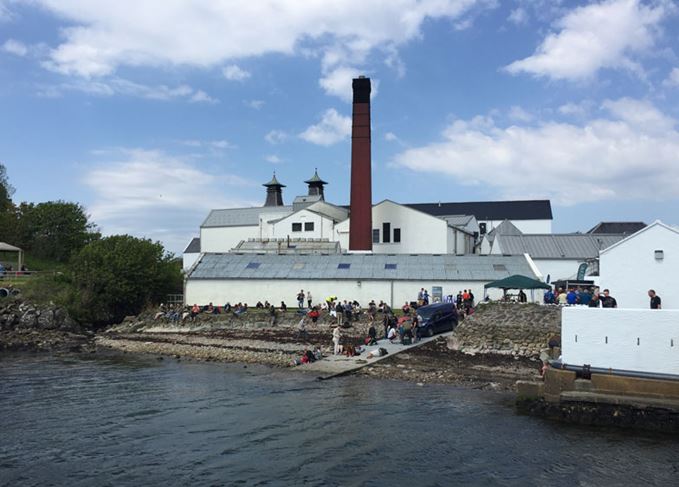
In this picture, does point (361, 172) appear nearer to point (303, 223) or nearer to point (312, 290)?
point (303, 223)

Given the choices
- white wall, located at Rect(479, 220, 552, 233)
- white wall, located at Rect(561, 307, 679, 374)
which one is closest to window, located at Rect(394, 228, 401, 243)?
white wall, located at Rect(561, 307, 679, 374)

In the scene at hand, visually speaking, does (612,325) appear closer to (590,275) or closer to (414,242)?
(590,275)

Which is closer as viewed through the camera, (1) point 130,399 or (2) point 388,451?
(2) point 388,451

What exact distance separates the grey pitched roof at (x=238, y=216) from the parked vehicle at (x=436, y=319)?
45.8 m

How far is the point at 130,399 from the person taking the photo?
947 inches

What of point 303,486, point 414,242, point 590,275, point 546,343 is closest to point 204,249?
point 414,242

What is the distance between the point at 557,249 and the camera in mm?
55281

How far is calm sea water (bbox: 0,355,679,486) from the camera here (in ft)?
51.9

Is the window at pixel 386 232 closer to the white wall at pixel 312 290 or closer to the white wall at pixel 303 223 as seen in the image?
the white wall at pixel 303 223

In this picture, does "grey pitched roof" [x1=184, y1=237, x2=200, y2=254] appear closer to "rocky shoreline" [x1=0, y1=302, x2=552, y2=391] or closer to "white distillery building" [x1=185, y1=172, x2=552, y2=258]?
"white distillery building" [x1=185, y1=172, x2=552, y2=258]

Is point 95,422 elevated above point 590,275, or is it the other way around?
point 590,275

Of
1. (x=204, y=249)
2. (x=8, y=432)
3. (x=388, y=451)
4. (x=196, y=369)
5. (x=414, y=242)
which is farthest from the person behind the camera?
(x=204, y=249)

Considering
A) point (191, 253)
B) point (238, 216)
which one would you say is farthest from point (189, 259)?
point (238, 216)

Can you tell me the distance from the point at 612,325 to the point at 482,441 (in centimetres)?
667
